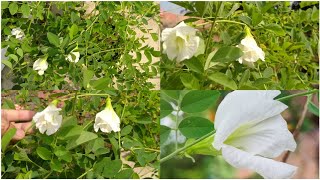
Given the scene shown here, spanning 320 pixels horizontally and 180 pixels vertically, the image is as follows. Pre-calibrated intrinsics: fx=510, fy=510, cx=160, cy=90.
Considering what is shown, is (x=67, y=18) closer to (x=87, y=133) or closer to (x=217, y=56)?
(x=87, y=133)

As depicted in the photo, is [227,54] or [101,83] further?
[101,83]

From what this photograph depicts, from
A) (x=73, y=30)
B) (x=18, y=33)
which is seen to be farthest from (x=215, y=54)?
(x=18, y=33)

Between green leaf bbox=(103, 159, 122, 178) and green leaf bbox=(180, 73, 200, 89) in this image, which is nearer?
green leaf bbox=(180, 73, 200, 89)

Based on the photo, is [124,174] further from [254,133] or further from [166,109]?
[254,133]

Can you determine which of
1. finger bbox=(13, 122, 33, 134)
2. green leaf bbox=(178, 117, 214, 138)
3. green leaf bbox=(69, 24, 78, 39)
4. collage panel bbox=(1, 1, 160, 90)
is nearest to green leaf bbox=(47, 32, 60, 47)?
collage panel bbox=(1, 1, 160, 90)

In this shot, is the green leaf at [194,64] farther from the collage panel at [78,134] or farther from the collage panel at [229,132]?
the collage panel at [78,134]

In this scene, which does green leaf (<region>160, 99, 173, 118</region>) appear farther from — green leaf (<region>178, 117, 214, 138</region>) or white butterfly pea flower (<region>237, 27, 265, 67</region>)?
white butterfly pea flower (<region>237, 27, 265, 67</region>)

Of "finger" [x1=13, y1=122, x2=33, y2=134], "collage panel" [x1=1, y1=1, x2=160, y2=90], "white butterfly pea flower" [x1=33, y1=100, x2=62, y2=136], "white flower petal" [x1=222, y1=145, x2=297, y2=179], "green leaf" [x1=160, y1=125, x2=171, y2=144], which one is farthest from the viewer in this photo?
"collage panel" [x1=1, y1=1, x2=160, y2=90]
